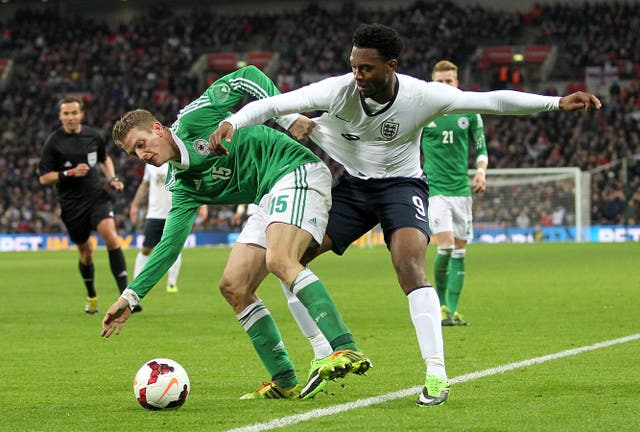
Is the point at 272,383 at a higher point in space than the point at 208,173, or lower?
lower

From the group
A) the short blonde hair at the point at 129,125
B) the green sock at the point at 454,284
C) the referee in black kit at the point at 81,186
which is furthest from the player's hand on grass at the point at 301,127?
the referee in black kit at the point at 81,186

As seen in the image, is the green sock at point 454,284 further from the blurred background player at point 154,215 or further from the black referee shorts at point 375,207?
the blurred background player at point 154,215

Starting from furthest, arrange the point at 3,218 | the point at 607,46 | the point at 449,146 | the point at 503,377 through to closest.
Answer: the point at 607,46, the point at 3,218, the point at 449,146, the point at 503,377

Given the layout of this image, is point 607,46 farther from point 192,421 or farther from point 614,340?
point 192,421

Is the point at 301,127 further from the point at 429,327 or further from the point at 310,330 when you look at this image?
the point at 429,327

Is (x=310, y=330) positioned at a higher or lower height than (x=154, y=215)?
higher

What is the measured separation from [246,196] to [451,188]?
5.22m

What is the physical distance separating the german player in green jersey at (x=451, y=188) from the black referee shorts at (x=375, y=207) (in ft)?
15.6

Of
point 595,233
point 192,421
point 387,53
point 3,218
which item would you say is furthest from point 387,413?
point 3,218

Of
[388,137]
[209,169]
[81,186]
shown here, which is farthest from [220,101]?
[81,186]

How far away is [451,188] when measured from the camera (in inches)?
460

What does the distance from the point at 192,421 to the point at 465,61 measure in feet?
133

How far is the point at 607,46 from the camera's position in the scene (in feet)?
141

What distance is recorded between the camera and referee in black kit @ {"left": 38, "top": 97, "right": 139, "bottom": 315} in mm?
13133
